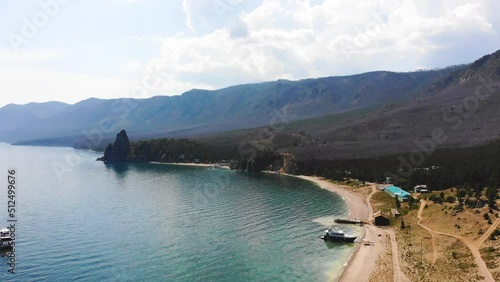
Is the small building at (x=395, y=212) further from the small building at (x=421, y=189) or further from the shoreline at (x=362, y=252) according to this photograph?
the small building at (x=421, y=189)

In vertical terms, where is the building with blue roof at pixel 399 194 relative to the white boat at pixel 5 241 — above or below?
above

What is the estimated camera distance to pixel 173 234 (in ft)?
258

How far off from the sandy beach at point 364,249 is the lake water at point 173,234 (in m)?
1.87

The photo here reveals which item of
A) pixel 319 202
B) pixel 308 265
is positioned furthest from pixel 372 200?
pixel 308 265

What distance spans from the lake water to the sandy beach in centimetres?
187

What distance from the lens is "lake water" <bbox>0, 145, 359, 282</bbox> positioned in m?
58.9

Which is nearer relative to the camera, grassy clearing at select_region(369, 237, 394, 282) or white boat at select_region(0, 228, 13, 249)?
grassy clearing at select_region(369, 237, 394, 282)

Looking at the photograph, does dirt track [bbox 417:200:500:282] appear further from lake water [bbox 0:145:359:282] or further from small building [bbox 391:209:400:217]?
small building [bbox 391:209:400:217]

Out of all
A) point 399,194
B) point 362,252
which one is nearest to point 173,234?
point 362,252

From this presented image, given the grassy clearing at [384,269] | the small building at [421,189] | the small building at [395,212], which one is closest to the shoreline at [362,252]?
the grassy clearing at [384,269]

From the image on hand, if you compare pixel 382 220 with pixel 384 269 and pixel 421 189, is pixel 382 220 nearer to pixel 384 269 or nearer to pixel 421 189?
pixel 384 269

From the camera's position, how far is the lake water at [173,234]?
5888cm

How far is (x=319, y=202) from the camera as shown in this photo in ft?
387

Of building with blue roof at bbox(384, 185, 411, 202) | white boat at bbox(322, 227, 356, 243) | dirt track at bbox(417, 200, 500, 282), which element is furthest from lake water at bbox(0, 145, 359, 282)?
building with blue roof at bbox(384, 185, 411, 202)
